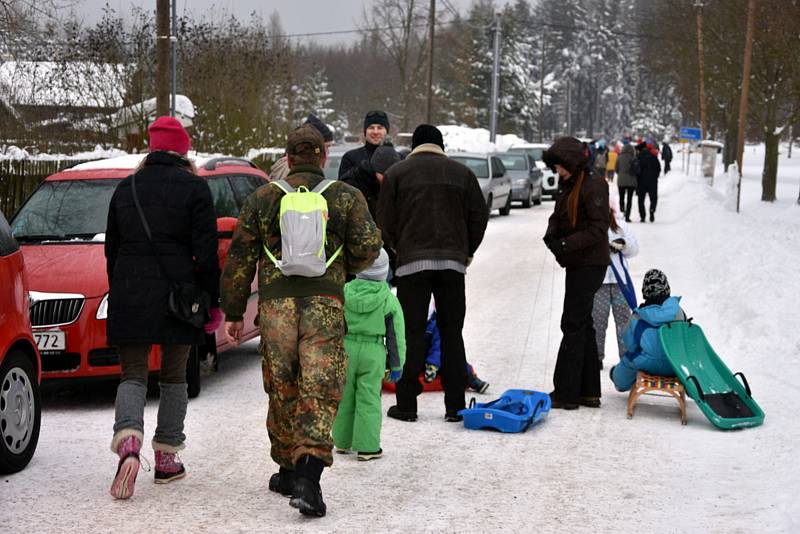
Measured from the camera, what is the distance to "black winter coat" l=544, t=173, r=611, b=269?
850 cm

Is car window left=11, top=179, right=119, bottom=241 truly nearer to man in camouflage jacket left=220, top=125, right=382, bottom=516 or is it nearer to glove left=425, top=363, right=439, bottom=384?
glove left=425, top=363, right=439, bottom=384

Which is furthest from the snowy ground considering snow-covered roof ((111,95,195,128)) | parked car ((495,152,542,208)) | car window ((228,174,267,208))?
parked car ((495,152,542,208))

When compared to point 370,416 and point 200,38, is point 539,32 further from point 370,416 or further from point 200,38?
point 370,416

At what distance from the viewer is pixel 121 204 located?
620 cm

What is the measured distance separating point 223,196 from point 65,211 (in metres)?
1.46

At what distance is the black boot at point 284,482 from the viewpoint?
616cm

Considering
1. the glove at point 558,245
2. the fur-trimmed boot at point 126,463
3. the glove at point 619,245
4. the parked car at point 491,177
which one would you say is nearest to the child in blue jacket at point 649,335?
the glove at point 558,245

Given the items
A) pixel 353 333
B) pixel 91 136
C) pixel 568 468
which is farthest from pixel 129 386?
pixel 91 136

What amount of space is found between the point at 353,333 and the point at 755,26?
3174 centimetres

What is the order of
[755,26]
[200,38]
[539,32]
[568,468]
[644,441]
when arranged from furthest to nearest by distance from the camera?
[539,32], [755,26], [200,38], [644,441], [568,468]

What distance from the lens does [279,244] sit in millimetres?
5840

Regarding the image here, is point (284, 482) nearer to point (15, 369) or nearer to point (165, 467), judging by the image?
point (165, 467)

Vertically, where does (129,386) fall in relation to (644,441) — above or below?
above

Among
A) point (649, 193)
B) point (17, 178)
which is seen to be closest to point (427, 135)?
point (17, 178)
